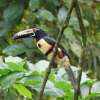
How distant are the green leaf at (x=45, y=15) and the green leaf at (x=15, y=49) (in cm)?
20

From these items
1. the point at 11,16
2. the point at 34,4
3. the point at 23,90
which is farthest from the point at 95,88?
the point at 11,16

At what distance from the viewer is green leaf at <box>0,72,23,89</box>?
1.10 m

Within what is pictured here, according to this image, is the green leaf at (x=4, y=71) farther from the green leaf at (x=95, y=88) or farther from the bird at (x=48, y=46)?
the green leaf at (x=95, y=88)

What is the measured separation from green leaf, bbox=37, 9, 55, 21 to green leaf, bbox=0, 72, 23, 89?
1.41 m

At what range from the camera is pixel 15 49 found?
2.57 m

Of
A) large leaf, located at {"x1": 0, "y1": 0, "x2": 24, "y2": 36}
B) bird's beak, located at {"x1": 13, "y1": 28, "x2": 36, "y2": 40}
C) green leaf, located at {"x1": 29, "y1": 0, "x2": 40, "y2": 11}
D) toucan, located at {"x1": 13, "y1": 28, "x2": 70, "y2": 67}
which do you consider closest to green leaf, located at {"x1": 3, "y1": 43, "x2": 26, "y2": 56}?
large leaf, located at {"x1": 0, "y1": 0, "x2": 24, "y2": 36}

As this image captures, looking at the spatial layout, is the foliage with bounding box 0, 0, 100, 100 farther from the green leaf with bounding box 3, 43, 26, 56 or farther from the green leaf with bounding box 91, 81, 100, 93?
the green leaf with bounding box 91, 81, 100, 93

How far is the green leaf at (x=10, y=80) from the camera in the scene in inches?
43.4

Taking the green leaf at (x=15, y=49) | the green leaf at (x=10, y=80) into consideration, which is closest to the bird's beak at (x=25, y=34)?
the green leaf at (x=10, y=80)

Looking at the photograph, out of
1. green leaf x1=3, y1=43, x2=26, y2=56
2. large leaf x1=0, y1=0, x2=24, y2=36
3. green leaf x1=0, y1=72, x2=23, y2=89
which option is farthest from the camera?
large leaf x1=0, y1=0, x2=24, y2=36

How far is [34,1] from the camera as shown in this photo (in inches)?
99.7

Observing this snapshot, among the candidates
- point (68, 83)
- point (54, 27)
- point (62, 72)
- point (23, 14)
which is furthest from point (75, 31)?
point (68, 83)

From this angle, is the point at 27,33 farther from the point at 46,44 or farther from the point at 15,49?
the point at 15,49

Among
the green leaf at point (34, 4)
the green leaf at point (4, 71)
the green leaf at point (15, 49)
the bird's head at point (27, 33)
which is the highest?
the bird's head at point (27, 33)
